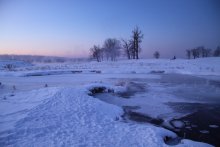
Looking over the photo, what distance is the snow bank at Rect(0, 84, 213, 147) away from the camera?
235 inches

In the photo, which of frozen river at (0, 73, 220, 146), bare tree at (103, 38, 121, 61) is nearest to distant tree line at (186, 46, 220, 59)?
bare tree at (103, 38, 121, 61)

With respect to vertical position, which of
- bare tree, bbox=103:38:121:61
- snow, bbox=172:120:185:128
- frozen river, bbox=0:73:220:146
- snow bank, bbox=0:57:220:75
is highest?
bare tree, bbox=103:38:121:61

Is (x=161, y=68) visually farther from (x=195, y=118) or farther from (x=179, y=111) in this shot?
(x=195, y=118)

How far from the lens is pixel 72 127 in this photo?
23.2 feet

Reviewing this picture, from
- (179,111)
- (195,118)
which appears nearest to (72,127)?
(195,118)

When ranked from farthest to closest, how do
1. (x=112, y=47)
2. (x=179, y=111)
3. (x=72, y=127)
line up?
1. (x=112, y=47)
2. (x=179, y=111)
3. (x=72, y=127)

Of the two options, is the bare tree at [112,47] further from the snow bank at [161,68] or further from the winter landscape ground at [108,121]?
the winter landscape ground at [108,121]

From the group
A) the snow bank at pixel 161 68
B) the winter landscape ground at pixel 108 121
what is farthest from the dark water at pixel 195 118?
the snow bank at pixel 161 68

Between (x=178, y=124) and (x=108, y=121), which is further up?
(x=108, y=121)

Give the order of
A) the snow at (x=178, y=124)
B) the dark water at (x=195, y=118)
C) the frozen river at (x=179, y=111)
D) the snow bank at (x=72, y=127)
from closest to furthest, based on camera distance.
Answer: the snow bank at (x=72, y=127) < the dark water at (x=195, y=118) < the frozen river at (x=179, y=111) < the snow at (x=178, y=124)

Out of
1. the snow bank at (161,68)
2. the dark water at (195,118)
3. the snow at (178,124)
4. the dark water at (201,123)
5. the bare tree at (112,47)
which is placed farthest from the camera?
the bare tree at (112,47)

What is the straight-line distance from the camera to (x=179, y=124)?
8070 millimetres

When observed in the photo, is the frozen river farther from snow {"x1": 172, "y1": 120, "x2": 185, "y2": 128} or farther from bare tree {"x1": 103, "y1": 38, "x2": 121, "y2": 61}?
bare tree {"x1": 103, "y1": 38, "x2": 121, "y2": 61}

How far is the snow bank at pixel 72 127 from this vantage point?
19.6 feet
